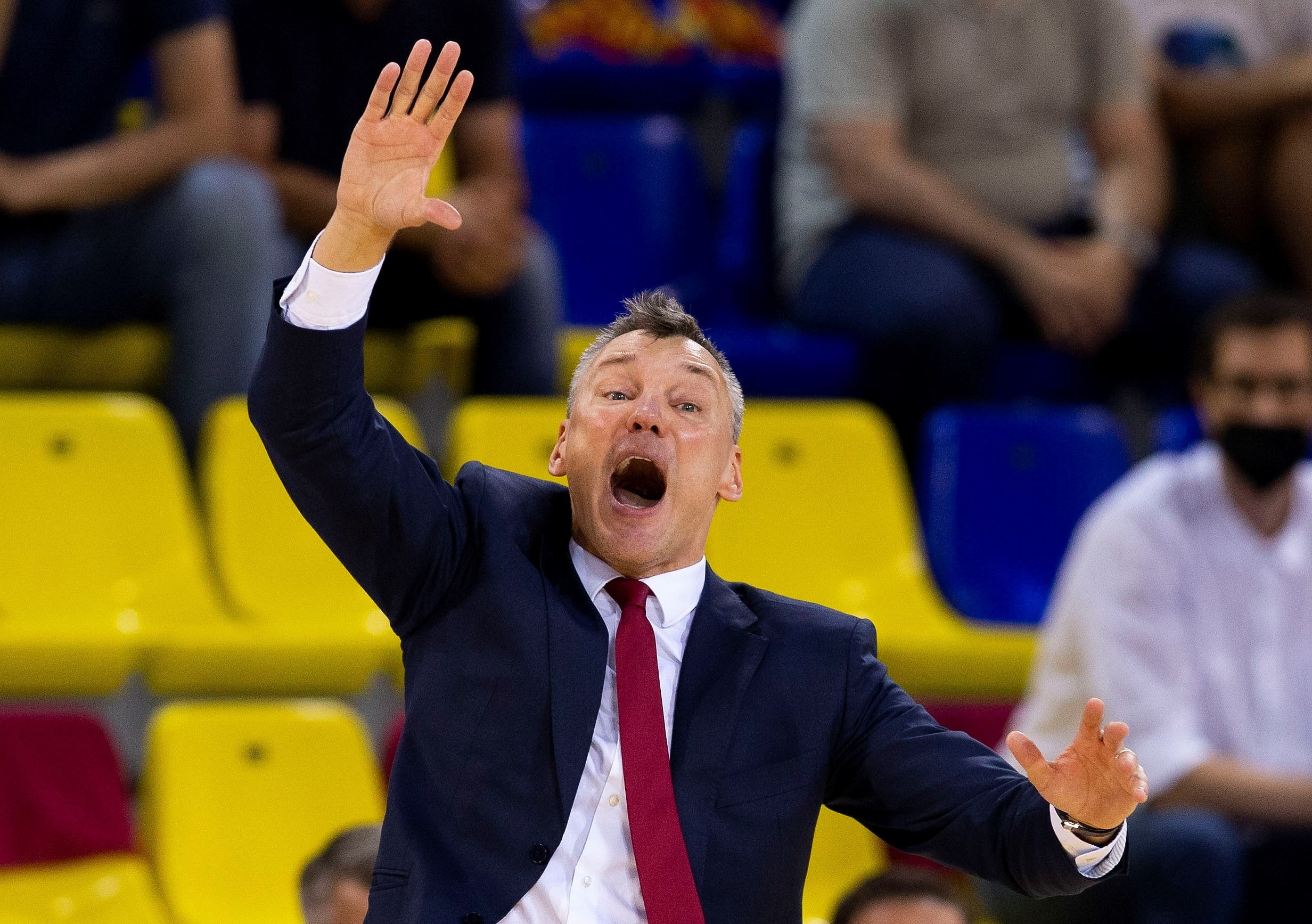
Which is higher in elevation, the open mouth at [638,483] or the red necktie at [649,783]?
the open mouth at [638,483]

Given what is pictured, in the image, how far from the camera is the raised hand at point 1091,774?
154 centimetres

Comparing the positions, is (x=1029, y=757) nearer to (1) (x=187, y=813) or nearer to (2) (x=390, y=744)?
(2) (x=390, y=744)

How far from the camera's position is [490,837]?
1556 millimetres

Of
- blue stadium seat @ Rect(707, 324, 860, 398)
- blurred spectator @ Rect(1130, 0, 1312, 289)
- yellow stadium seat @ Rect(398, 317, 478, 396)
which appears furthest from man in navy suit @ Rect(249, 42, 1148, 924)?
blurred spectator @ Rect(1130, 0, 1312, 289)

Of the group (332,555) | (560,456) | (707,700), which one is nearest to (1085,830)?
(707,700)

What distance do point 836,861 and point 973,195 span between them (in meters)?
1.70

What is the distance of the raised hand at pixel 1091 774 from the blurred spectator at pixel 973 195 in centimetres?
235

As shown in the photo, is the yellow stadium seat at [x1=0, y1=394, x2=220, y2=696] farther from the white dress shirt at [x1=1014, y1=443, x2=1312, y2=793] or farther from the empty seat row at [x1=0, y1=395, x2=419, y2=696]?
the white dress shirt at [x1=1014, y1=443, x2=1312, y2=793]

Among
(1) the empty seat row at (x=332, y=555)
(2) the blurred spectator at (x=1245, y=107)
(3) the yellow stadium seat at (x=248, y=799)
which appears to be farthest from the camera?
(2) the blurred spectator at (x=1245, y=107)

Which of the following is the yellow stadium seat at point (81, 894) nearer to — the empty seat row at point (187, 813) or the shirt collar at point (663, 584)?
the empty seat row at point (187, 813)

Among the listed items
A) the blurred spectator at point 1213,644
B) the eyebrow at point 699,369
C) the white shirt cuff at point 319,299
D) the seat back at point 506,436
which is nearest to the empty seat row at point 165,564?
the seat back at point 506,436

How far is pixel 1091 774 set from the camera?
5.14 feet

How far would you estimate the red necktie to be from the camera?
155 cm

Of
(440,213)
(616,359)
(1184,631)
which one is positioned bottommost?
(1184,631)
